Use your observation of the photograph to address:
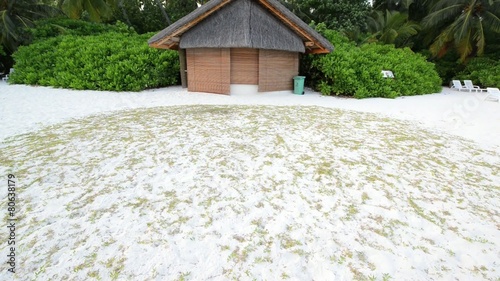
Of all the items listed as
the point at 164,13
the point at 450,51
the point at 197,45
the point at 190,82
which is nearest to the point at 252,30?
the point at 197,45

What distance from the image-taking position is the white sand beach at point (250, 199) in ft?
8.18

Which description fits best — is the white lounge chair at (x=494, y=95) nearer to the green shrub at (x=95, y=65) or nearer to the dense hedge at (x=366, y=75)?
the dense hedge at (x=366, y=75)

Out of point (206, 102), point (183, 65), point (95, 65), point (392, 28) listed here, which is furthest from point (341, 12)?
point (95, 65)

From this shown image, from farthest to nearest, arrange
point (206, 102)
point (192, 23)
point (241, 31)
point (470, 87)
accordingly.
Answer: point (470, 87) < point (192, 23) < point (241, 31) < point (206, 102)

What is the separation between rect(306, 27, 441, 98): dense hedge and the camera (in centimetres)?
1160

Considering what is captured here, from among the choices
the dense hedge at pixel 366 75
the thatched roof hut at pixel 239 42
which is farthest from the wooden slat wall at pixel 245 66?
the dense hedge at pixel 366 75

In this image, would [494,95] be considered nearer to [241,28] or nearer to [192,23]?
[241,28]

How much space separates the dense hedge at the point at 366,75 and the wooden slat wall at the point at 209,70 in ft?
15.1

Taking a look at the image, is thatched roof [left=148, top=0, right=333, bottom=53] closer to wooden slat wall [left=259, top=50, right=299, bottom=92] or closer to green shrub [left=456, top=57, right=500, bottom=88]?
wooden slat wall [left=259, top=50, right=299, bottom=92]

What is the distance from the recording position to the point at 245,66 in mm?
11398

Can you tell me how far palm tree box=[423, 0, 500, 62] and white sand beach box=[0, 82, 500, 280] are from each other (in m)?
13.3

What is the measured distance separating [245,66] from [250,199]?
8.91 meters

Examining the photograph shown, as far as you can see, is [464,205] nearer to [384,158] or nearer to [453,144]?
[384,158]

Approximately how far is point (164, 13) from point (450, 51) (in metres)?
23.2
